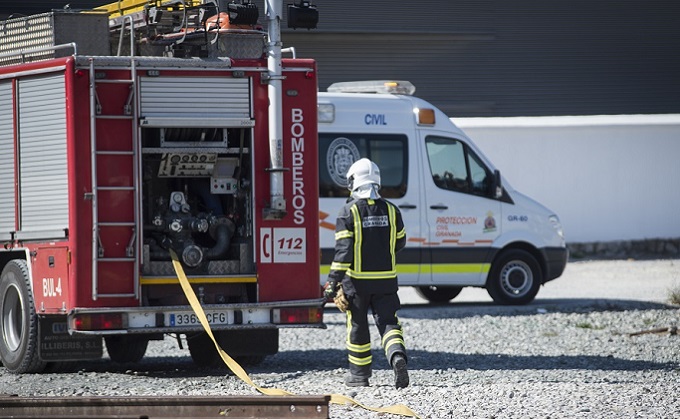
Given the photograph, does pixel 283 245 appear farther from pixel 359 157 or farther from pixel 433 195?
pixel 433 195

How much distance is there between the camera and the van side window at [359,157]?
54.1ft

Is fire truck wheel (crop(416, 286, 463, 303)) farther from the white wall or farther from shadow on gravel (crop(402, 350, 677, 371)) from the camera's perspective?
the white wall

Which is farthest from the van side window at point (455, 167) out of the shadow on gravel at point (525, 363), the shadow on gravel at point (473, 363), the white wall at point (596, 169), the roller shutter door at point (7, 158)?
the white wall at point (596, 169)

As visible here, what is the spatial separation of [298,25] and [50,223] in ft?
9.72

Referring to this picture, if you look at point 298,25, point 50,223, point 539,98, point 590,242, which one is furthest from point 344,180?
point 539,98

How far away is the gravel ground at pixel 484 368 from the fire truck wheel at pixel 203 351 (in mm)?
200

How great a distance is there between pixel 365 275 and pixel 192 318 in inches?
68.0

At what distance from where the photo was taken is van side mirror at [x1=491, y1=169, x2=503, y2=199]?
17297 mm

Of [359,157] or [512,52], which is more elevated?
[512,52]

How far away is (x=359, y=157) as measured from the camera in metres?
16.6

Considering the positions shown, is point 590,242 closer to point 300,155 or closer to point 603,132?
point 603,132

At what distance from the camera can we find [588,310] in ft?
55.7

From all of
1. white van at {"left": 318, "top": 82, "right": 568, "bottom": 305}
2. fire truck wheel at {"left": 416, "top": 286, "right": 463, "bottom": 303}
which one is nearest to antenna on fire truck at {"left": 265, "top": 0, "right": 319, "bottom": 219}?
white van at {"left": 318, "top": 82, "right": 568, "bottom": 305}

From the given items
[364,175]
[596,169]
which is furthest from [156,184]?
[596,169]
